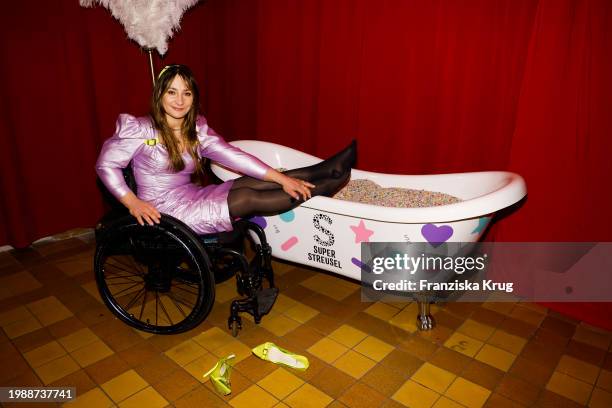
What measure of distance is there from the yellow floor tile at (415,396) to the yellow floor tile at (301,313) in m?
0.61

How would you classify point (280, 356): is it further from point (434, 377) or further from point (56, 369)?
point (56, 369)

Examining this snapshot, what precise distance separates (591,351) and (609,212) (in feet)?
2.11

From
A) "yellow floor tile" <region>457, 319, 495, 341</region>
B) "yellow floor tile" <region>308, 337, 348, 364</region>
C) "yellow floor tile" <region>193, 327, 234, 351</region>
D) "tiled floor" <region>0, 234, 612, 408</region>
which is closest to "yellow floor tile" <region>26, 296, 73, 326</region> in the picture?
"tiled floor" <region>0, 234, 612, 408</region>

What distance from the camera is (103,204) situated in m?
3.07

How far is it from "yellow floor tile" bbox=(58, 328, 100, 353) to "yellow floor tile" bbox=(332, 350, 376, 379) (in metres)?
1.13

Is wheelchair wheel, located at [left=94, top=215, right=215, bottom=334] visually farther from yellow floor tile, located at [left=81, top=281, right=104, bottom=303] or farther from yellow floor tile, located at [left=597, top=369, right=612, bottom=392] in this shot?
yellow floor tile, located at [left=597, top=369, right=612, bottom=392]

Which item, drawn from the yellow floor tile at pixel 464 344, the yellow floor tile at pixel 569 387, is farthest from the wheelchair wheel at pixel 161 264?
the yellow floor tile at pixel 569 387

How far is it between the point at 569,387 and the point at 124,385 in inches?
70.6

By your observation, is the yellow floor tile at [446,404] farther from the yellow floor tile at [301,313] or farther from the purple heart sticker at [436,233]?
the yellow floor tile at [301,313]

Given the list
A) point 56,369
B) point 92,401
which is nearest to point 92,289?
point 56,369

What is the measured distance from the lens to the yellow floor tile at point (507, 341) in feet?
6.48

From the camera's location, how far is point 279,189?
1.97 meters

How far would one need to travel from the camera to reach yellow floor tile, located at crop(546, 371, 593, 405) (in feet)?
5.57

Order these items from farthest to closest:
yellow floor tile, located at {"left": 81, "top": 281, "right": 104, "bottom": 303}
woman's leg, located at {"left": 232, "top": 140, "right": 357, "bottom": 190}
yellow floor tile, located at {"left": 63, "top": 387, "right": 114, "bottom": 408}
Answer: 1. yellow floor tile, located at {"left": 81, "top": 281, "right": 104, "bottom": 303}
2. woman's leg, located at {"left": 232, "top": 140, "right": 357, "bottom": 190}
3. yellow floor tile, located at {"left": 63, "top": 387, "right": 114, "bottom": 408}
